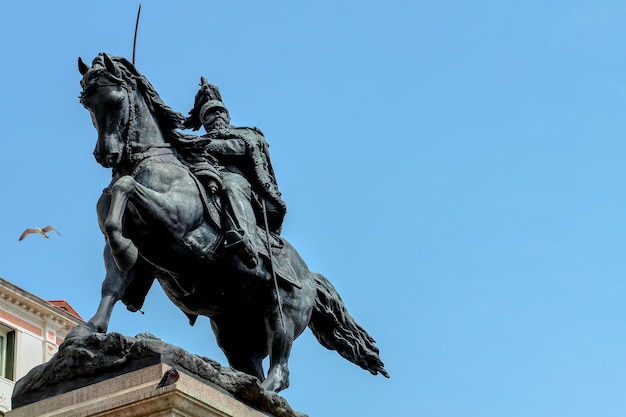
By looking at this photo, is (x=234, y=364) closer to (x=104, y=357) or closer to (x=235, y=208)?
(x=235, y=208)

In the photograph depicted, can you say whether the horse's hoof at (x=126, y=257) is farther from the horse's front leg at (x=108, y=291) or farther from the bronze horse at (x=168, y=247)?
the horse's front leg at (x=108, y=291)

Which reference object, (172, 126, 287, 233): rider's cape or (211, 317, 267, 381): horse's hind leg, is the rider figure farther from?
(211, 317, 267, 381): horse's hind leg

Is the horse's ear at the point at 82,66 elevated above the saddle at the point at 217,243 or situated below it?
above

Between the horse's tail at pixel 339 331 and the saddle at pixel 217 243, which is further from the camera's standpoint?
the horse's tail at pixel 339 331

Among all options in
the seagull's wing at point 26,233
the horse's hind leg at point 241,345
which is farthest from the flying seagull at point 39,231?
the horse's hind leg at point 241,345

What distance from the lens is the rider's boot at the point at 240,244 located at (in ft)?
39.4

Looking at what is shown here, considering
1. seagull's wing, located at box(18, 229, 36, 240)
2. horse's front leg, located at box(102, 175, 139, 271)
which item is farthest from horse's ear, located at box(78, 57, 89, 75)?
seagull's wing, located at box(18, 229, 36, 240)

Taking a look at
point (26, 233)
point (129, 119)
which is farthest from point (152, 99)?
point (26, 233)

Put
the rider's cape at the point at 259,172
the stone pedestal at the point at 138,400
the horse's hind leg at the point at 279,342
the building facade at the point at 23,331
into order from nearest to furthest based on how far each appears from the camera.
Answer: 1. the stone pedestal at the point at 138,400
2. the horse's hind leg at the point at 279,342
3. the rider's cape at the point at 259,172
4. the building facade at the point at 23,331

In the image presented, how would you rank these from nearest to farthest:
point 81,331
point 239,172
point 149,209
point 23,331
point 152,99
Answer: point 81,331
point 149,209
point 152,99
point 239,172
point 23,331

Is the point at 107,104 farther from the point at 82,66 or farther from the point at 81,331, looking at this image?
Result: the point at 81,331

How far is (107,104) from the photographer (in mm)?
11781

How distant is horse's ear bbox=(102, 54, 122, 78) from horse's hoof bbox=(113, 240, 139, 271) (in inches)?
63.6

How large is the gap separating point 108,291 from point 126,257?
1.30 feet
